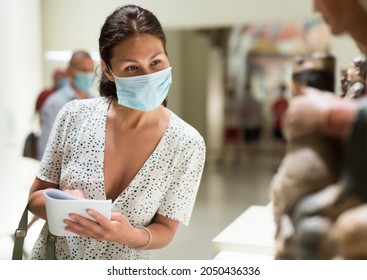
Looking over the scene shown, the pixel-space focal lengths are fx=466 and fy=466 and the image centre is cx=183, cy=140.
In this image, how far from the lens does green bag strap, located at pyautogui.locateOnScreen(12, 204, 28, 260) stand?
3.70ft

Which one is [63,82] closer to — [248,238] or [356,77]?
[248,238]

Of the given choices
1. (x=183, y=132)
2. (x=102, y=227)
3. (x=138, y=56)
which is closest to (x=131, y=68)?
(x=138, y=56)

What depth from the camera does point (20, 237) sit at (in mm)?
1147

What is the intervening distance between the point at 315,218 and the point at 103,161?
61 cm

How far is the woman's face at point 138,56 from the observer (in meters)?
1.04

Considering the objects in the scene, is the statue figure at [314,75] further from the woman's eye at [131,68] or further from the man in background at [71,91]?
the man in background at [71,91]

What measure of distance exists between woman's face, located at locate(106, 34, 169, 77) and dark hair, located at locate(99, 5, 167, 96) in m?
0.01

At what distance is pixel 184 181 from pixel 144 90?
0.25 m

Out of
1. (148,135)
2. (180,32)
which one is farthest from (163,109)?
(180,32)

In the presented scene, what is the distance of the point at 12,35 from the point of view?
180 cm

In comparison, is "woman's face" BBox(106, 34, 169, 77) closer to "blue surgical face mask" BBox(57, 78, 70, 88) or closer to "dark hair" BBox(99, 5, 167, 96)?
"dark hair" BBox(99, 5, 167, 96)

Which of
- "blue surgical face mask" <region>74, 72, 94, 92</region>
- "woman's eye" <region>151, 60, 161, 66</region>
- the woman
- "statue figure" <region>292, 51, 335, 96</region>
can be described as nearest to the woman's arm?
the woman

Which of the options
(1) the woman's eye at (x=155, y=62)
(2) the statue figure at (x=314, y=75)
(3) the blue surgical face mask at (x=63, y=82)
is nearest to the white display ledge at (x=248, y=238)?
(2) the statue figure at (x=314, y=75)
